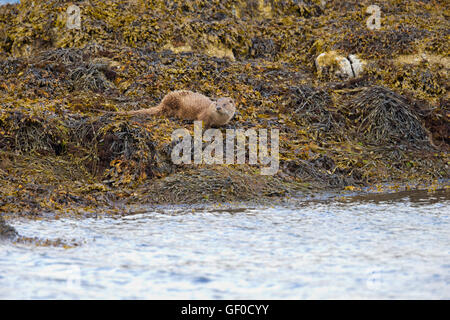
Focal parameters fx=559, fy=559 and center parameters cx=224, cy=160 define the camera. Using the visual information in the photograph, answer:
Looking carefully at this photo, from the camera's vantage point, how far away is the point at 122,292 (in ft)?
11.4

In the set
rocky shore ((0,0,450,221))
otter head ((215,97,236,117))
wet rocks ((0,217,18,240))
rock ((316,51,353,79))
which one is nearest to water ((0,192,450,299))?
wet rocks ((0,217,18,240))

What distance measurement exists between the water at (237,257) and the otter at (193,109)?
2554 mm

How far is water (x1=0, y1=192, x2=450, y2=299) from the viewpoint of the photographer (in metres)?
3.52

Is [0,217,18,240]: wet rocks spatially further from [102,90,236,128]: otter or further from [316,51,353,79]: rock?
[316,51,353,79]: rock

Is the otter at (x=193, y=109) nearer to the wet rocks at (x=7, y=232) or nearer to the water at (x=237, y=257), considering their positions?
the water at (x=237, y=257)

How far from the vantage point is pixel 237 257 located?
4.25 metres

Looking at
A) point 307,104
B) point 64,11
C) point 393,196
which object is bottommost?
point 393,196

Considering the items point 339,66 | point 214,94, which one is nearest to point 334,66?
point 339,66

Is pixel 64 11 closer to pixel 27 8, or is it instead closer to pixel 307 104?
pixel 27 8

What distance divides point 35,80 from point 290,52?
5.65 m

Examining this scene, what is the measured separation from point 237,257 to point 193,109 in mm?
4740

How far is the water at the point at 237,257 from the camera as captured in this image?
3.52m

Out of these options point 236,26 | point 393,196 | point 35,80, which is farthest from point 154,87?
point 393,196

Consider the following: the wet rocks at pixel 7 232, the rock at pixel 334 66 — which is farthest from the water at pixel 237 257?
the rock at pixel 334 66
